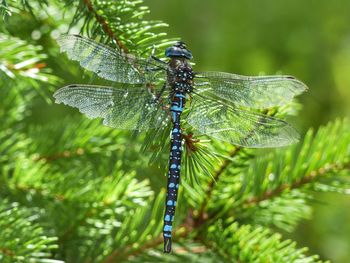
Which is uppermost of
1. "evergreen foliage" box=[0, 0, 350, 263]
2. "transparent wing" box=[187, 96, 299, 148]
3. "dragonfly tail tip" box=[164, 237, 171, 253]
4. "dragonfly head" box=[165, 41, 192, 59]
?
"dragonfly head" box=[165, 41, 192, 59]

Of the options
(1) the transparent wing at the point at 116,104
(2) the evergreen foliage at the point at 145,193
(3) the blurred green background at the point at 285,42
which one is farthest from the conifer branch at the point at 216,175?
(3) the blurred green background at the point at 285,42

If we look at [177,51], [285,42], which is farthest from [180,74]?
[285,42]

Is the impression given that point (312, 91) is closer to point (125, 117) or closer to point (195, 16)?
point (195, 16)

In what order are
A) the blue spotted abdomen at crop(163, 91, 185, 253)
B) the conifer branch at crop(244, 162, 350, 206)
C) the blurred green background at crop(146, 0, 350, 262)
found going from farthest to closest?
the blurred green background at crop(146, 0, 350, 262), the conifer branch at crop(244, 162, 350, 206), the blue spotted abdomen at crop(163, 91, 185, 253)

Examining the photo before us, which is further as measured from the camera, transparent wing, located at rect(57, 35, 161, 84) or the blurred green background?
the blurred green background

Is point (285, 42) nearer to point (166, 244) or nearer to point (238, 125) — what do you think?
point (238, 125)

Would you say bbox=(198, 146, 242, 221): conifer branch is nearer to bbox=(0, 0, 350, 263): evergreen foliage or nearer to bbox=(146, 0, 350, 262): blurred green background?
bbox=(0, 0, 350, 263): evergreen foliage

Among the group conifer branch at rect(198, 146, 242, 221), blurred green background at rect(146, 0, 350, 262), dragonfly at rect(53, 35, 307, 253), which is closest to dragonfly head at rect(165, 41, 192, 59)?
dragonfly at rect(53, 35, 307, 253)
